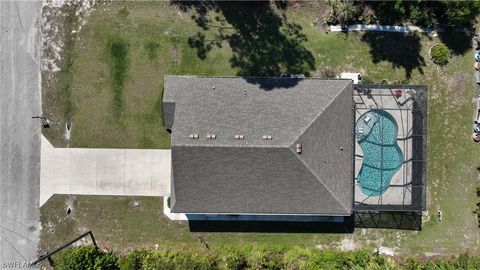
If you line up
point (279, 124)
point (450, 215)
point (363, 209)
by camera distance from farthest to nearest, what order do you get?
point (450, 215) < point (363, 209) < point (279, 124)

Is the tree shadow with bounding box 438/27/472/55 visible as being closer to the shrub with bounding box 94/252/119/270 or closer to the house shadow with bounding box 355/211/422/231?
the house shadow with bounding box 355/211/422/231

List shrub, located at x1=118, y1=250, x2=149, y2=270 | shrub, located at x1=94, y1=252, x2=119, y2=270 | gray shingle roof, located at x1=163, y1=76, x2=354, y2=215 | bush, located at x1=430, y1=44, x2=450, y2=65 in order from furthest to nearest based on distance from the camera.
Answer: bush, located at x1=430, y1=44, x2=450, y2=65, shrub, located at x1=118, y1=250, x2=149, y2=270, shrub, located at x1=94, y1=252, x2=119, y2=270, gray shingle roof, located at x1=163, y1=76, x2=354, y2=215

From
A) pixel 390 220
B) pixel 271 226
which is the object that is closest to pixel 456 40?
pixel 390 220

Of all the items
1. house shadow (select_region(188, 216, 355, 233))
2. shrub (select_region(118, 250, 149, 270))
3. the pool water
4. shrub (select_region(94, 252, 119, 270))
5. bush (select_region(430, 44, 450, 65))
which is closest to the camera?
shrub (select_region(94, 252, 119, 270))

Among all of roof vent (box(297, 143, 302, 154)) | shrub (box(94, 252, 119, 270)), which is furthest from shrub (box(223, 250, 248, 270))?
roof vent (box(297, 143, 302, 154))

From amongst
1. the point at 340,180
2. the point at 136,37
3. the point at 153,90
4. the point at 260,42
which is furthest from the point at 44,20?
the point at 340,180

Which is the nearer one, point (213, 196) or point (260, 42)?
point (213, 196)

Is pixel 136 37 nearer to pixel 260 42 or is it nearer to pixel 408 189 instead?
pixel 260 42
